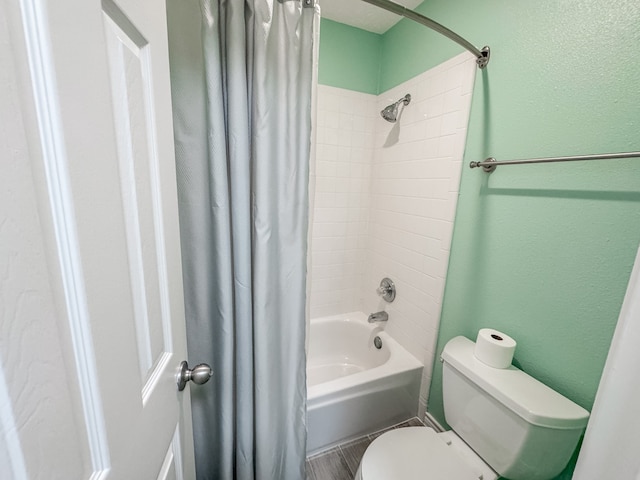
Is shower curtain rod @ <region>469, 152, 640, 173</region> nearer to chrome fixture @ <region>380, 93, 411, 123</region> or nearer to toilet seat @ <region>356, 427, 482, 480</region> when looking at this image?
chrome fixture @ <region>380, 93, 411, 123</region>

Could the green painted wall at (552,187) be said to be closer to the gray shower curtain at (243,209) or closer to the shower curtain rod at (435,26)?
the shower curtain rod at (435,26)

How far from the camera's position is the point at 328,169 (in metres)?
1.88

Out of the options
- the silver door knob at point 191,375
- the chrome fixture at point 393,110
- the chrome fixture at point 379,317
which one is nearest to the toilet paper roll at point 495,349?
the chrome fixture at point 379,317

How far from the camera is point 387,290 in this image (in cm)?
181

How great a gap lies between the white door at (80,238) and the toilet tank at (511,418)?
104cm

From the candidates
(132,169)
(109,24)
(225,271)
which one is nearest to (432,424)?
(225,271)

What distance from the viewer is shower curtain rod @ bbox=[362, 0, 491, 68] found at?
88 cm

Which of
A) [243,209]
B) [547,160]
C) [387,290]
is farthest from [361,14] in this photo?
[387,290]

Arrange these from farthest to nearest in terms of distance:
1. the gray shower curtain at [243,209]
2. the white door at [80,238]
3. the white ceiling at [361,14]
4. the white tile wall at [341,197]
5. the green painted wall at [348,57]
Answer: the white tile wall at [341,197]
the green painted wall at [348,57]
the white ceiling at [361,14]
the gray shower curtain at [243,209]
the white door at [80,238]

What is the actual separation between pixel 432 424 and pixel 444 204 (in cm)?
126

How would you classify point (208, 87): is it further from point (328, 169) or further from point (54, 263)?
point (328, 169)

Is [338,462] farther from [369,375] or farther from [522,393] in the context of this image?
[522,393]

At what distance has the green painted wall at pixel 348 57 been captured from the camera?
1.69 metres

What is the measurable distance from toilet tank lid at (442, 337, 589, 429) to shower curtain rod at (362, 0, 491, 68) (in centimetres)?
128
